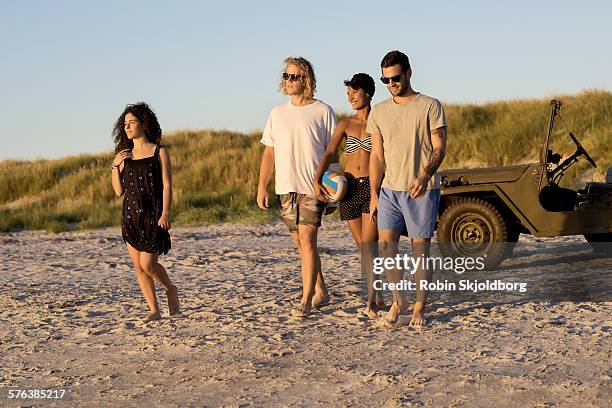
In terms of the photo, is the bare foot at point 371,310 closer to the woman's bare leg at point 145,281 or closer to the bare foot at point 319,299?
the bare foot at point 319,299

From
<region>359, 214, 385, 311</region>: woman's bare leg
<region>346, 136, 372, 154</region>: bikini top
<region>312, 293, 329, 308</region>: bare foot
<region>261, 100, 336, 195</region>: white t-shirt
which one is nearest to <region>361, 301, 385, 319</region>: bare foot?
<region>359, 214, 385, 311</region>: woman's bare leg

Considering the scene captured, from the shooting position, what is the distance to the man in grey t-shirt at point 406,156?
705 cm

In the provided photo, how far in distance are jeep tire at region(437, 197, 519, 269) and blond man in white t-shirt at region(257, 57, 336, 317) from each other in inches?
124

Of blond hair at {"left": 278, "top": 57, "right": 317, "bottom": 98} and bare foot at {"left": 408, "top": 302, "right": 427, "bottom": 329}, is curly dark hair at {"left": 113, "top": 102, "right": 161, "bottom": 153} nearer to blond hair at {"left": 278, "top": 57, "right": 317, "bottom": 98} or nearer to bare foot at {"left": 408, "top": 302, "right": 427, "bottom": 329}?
blond hair at {"left": 278, "top": 57, "right": 317, "bottom": 98}

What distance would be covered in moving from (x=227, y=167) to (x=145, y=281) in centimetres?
2100

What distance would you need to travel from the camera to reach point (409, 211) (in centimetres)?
718

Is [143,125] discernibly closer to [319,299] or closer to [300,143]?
[300,143]

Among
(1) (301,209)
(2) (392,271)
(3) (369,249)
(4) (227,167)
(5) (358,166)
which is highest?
(5) (358,166)

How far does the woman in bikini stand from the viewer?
25.2 feet

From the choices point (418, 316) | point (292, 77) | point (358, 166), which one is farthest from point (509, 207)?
point (292, 77)

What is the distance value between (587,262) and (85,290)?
5396 millimetres

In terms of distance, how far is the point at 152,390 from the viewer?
19.5 ft

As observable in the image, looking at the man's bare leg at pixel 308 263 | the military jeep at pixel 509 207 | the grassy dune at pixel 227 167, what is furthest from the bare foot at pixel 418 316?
the grassy dune at pixel 227 167

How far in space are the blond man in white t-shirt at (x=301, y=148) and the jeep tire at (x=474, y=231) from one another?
10.4 feet
